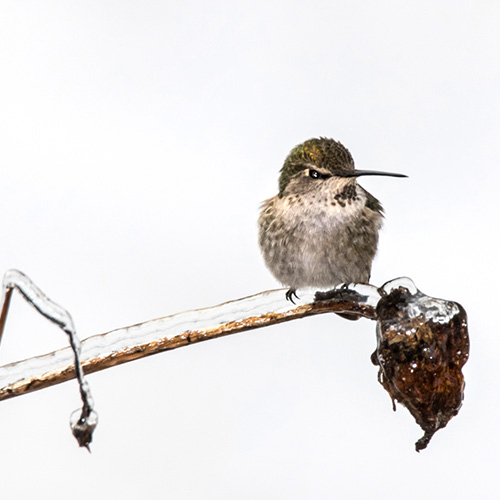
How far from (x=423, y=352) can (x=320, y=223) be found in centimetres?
123

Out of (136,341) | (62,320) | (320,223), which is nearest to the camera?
(62,320)

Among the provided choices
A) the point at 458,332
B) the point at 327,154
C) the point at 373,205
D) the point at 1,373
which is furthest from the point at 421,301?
the point at 373,205

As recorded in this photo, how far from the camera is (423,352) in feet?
4.06

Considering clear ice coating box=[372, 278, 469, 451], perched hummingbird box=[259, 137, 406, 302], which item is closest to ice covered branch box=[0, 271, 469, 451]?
clear ice coating box=[372, 278, 469, 451]

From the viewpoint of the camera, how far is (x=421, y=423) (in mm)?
1285

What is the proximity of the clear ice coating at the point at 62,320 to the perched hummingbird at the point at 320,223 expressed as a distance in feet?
4.53

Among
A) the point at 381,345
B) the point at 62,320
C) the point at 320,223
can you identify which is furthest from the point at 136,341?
the point at 320,223

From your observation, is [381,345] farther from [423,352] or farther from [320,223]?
[320,223]

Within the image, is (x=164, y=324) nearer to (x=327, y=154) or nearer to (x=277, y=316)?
(x=277, y=316)

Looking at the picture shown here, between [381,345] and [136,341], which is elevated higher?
[136,341]

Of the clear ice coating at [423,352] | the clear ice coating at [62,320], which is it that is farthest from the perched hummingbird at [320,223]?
the clear ice coating at [62,320]

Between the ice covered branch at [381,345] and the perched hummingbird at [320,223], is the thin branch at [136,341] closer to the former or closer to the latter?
the ice covered branch at [381,345]

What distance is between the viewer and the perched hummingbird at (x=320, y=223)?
2.38 metres

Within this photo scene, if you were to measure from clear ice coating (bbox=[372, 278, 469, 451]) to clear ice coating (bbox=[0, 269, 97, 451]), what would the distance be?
1.73 feet
